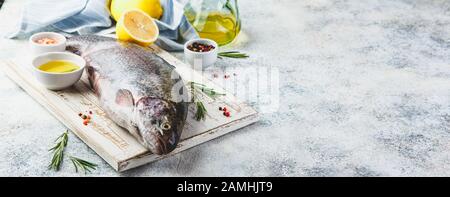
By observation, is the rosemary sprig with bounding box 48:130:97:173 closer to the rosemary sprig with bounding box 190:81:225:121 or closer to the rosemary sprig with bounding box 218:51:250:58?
the rosemary sprig with bounding box 190:81:225:121

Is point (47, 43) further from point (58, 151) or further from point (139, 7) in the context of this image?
point (58, 151)

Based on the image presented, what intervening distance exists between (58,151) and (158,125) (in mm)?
265

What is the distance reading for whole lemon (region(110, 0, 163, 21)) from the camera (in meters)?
2.11

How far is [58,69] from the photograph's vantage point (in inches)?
68.6

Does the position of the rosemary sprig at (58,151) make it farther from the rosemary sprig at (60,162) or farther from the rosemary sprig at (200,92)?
the rosemary sprig at (200,92)

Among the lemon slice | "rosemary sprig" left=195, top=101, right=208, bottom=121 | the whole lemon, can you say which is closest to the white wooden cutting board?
"rosemary sprig" left=195, top=101, right=208, bottom=121

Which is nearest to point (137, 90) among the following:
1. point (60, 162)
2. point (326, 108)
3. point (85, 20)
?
point (60, 162)

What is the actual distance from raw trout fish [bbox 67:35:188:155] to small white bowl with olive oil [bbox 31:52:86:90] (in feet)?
0.12

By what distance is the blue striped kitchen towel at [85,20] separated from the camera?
210 cm

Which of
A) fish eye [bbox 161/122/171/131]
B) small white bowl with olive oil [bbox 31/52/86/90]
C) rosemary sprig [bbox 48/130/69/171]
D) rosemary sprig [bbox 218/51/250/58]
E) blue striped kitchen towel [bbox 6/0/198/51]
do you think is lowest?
rosemary sprig [bbox 218/51/250/58]

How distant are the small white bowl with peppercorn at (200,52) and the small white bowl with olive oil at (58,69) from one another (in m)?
0.35

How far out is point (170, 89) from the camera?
5.17 feet
